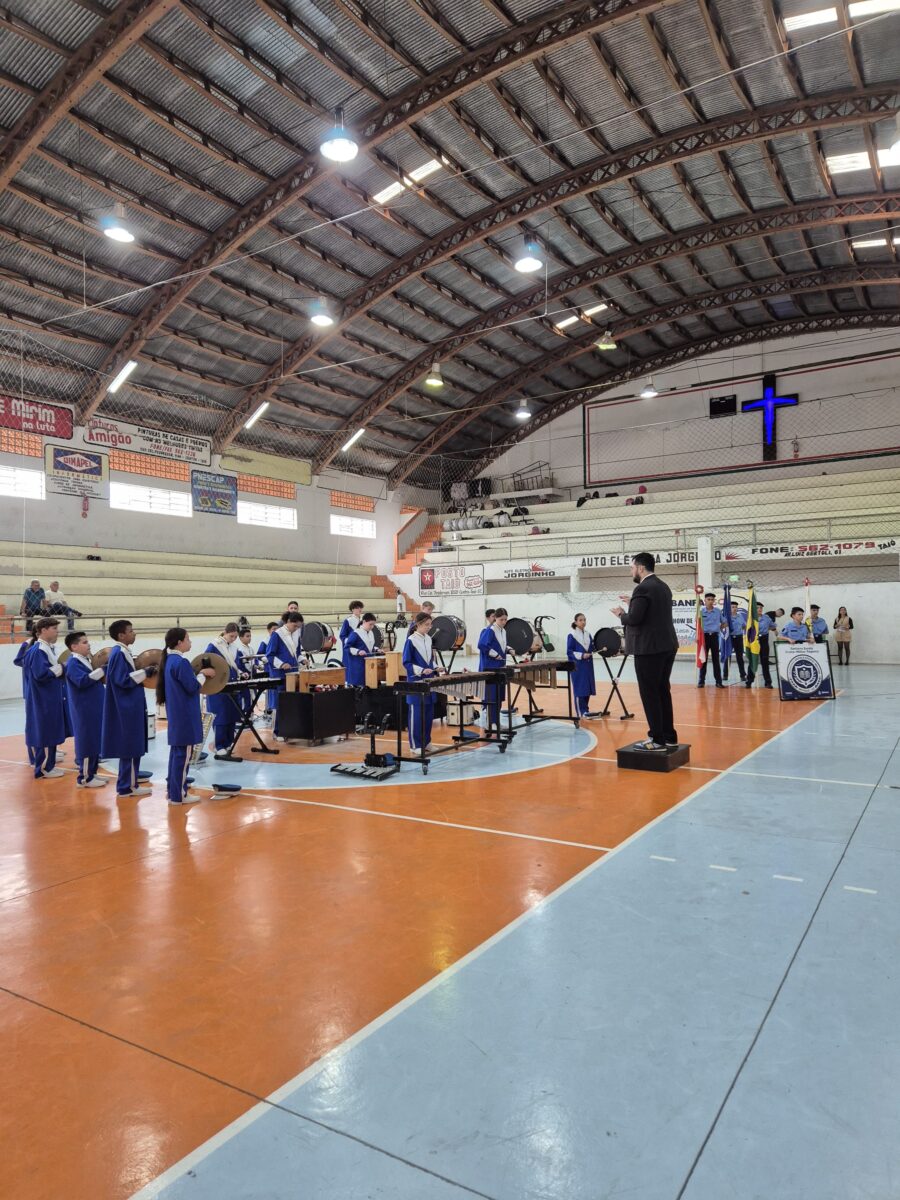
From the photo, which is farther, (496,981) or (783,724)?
(783,724)

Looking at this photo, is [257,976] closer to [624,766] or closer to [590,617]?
[624,766]

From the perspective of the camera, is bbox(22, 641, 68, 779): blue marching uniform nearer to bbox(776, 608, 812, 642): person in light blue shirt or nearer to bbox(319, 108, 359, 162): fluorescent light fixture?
bbox(319, 108, 359, 162): fluorescent light fixture

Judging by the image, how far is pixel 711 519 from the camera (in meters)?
23.1

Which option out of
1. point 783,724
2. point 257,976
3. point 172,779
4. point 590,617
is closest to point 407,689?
point 172,779

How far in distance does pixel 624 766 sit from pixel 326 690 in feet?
12.2

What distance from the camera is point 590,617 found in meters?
23.0

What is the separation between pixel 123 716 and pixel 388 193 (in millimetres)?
14140

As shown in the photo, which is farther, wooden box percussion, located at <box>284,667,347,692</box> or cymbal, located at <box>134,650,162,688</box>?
wooden box percussion, located at <box>284,667,347,692</box>

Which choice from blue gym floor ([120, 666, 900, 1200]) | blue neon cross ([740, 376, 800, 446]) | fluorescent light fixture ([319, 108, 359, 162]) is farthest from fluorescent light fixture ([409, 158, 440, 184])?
blue gym floor ([120, 666, 900, 1200])

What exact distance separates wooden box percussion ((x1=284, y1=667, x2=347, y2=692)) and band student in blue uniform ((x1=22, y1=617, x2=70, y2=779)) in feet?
8.52

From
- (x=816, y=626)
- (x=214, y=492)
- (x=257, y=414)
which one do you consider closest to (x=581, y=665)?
(x=816, y=626)

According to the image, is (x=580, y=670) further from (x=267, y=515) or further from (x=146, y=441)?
(x=267, y=515)

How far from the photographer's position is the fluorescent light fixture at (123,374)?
61.3 feet

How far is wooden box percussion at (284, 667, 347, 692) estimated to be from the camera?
9.23 m
